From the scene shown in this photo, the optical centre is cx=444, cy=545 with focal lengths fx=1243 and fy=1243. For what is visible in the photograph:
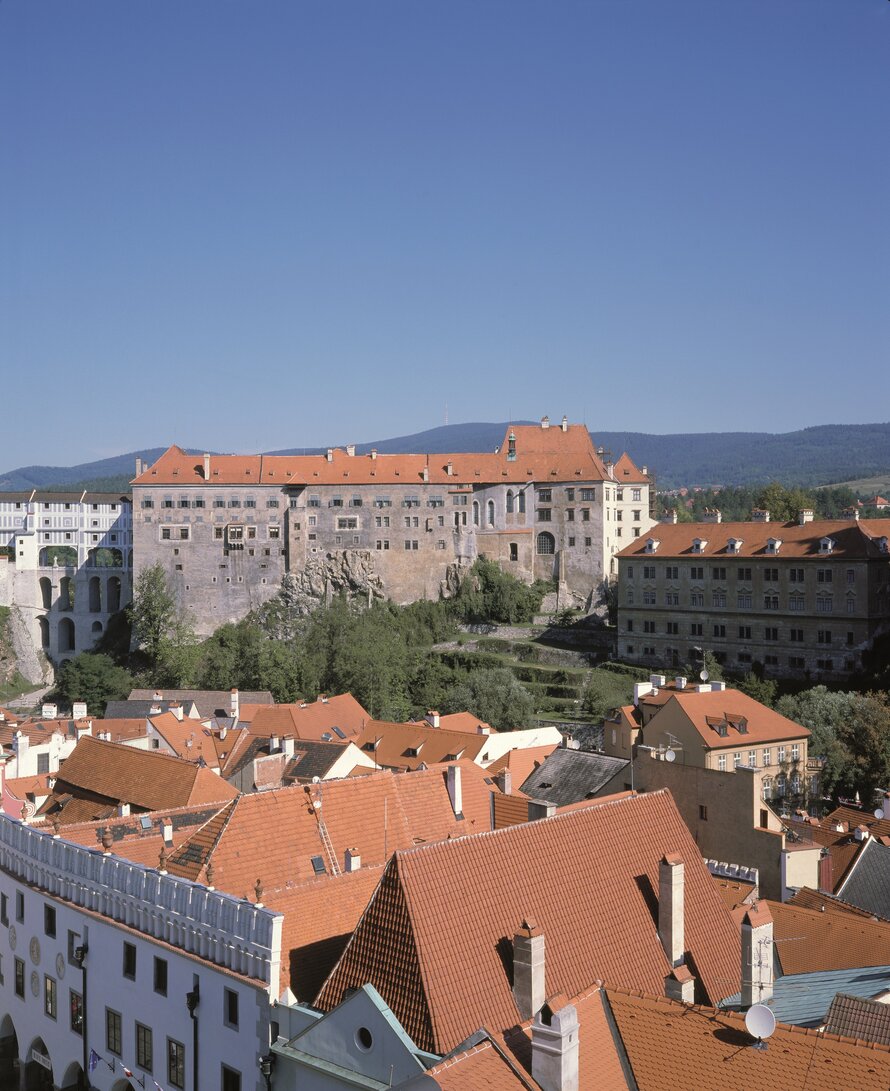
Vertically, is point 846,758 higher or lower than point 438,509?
lower

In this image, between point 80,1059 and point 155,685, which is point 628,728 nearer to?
point 80,1059

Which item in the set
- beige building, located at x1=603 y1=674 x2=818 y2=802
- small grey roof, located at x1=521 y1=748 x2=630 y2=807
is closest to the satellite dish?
small grey roof, located at x1=521 y1=748 x2=630 y2=807

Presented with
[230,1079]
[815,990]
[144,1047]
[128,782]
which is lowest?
[144,1047]

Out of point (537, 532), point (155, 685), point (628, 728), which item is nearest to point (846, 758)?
point (628, 728)

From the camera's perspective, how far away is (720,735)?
3500 centimetres

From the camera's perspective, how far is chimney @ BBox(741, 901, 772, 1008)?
13445 millimetres

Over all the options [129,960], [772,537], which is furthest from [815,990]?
[772,537]

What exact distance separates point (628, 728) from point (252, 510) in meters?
45.2

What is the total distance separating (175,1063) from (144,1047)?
944mm

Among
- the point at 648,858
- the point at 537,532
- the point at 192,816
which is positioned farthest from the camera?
the point at 537,532

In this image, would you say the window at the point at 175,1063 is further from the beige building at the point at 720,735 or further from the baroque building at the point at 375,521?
the baroque building at the point at 375,521

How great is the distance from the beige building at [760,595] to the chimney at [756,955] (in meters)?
40.9

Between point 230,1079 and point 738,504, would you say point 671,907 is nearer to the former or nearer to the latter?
point 230,1079

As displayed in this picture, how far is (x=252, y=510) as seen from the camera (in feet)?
258
